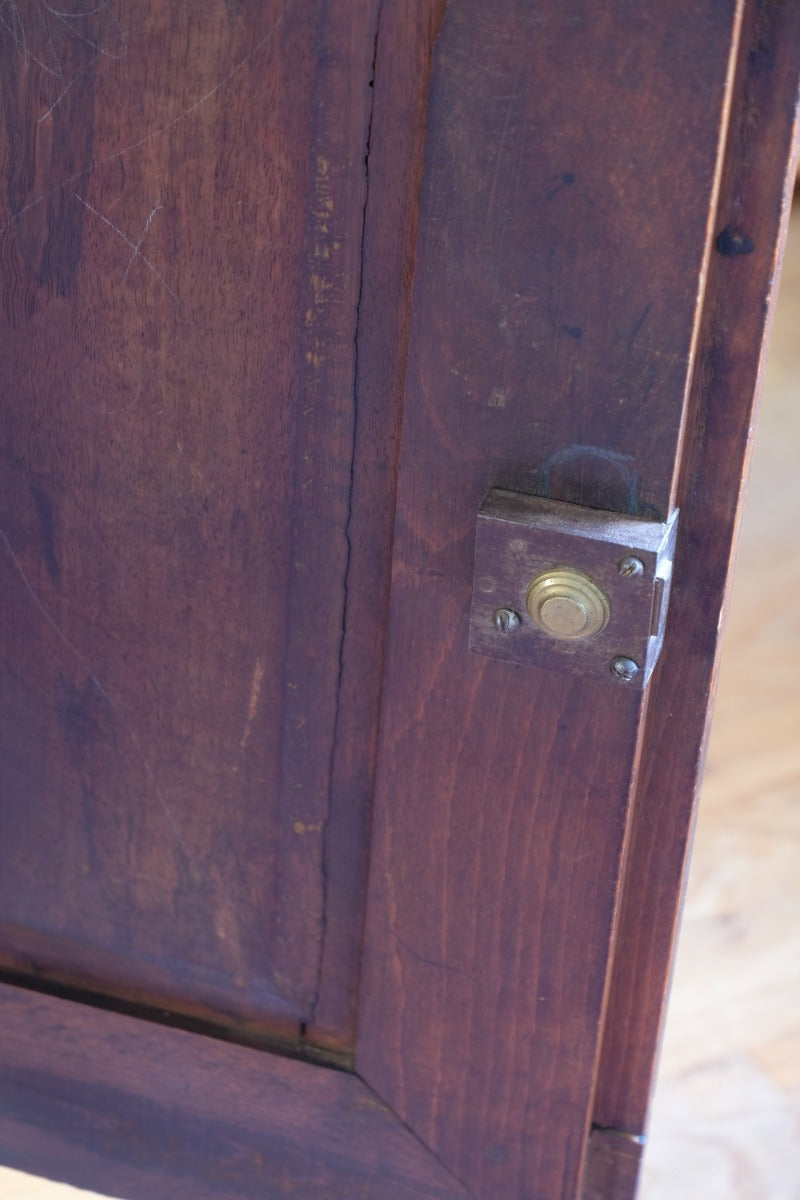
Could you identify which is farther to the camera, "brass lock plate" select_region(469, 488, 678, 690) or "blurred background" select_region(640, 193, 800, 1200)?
"blurred background" select_region(640, 193, 800, 1200)

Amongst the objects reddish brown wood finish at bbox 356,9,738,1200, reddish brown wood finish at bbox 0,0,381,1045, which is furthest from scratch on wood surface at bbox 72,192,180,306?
reddish brown wood finish at bbox 356,9,738,1200

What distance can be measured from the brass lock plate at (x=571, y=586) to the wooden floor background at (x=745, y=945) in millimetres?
556

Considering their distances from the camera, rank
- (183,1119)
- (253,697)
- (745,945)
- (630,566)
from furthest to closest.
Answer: (745,945), (183,1119), (253,697), (630,566)

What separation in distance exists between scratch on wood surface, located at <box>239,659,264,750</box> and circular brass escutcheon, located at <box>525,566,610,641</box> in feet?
0.51

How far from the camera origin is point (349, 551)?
2.10 feet

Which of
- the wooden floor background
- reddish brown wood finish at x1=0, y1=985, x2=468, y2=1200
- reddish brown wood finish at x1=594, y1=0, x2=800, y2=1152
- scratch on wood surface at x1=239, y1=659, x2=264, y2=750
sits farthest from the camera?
the wooden floor background

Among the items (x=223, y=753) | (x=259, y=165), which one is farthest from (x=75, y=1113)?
(x=259, y=165)

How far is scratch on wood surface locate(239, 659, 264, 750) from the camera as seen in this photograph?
0.68 m

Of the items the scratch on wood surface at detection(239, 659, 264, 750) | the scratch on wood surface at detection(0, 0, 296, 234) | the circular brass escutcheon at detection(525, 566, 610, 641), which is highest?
the scratch on wood surface at detection(0, 0, 296, 234)

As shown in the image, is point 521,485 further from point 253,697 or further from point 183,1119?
point 183,1119

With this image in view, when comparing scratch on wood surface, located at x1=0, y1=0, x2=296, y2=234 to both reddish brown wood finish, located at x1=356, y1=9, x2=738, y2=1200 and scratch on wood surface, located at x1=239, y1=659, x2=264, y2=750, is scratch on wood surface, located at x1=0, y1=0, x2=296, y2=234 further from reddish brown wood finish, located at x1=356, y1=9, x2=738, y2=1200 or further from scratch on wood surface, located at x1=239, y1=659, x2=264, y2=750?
scratch on wood surface, located at x1=239, y1=659, x2=264, y2=750

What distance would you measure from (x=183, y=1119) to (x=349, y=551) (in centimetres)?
37

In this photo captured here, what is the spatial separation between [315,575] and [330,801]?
0.12m

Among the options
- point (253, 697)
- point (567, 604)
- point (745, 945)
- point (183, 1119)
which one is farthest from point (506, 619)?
point (745, 945)
